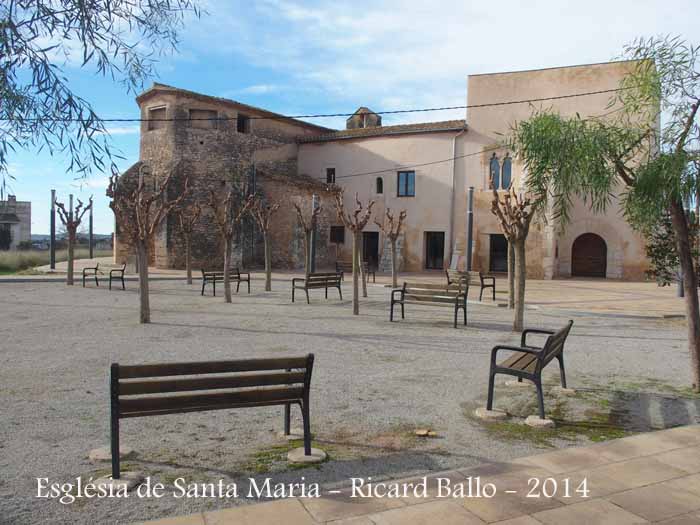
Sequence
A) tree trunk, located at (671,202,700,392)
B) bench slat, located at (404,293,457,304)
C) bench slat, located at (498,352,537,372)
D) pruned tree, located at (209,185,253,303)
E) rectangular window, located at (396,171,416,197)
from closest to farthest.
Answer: bench slat, located at (498,352,537,372), tree trunk, located at (671,202,700,392), bench slat, located at (404,293,457,304), pruned tree, located at (209,185,253,303), rectangular window, located at (396,171,416,197)

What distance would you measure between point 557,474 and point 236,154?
28.2 metres

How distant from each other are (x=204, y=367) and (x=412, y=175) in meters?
27.5

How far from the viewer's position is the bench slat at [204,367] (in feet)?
12.2

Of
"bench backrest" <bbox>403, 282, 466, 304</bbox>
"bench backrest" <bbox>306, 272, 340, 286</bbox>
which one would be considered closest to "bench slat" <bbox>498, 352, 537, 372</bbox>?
"bench backrest" <bbox>403, 282, 466, 304</bbox>

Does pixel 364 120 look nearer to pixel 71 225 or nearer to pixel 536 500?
pixel 71 225

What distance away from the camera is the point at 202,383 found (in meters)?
3.87

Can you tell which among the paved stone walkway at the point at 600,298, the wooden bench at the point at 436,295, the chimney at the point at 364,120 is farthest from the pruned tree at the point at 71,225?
the chimney at the point at 364,120

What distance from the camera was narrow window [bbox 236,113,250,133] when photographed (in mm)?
31172

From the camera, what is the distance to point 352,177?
31906 millimetres

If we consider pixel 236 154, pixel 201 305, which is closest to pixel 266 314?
pixel 201 305

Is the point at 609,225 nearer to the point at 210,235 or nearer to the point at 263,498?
the point at 210,235

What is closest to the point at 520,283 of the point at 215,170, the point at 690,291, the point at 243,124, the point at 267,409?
the point at 690,291

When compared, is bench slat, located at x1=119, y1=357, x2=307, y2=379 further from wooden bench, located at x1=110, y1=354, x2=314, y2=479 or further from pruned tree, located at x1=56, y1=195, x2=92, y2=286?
pruned tree, located at x1=56, y1=195, x2=92, y2=286

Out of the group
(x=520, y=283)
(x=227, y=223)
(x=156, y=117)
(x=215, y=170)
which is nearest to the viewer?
(x=520, y=283)
